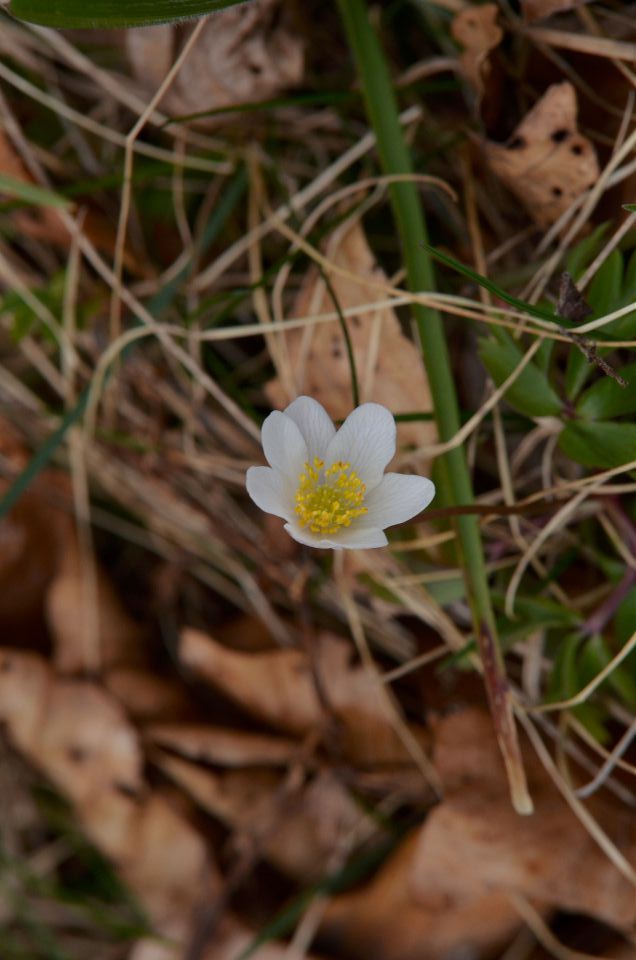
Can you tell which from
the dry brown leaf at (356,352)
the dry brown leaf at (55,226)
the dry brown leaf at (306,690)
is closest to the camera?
the dry brown leaf at (356,352)

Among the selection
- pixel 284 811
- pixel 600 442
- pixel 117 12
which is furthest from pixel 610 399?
pixel 284 811

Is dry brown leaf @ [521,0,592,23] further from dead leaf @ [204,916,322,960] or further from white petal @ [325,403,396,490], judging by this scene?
dead leaf @ [204,916,322,960]

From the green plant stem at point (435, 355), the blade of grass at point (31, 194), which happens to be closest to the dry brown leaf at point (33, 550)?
the blade of grass at point (31, 194)

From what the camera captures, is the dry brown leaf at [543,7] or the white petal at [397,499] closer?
the white petal at [397,499]

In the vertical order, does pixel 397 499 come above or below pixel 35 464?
below

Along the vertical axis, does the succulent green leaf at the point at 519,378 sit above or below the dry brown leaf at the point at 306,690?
above

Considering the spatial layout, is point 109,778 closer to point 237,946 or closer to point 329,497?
point 237,946

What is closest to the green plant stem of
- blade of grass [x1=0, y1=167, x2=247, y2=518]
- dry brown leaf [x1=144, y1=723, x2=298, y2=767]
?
blade of grass [x1=0, y1=167, x2=247, y2=518]

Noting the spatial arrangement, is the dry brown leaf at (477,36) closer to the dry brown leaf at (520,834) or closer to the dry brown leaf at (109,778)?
the dry brown leaf at (520,834)
